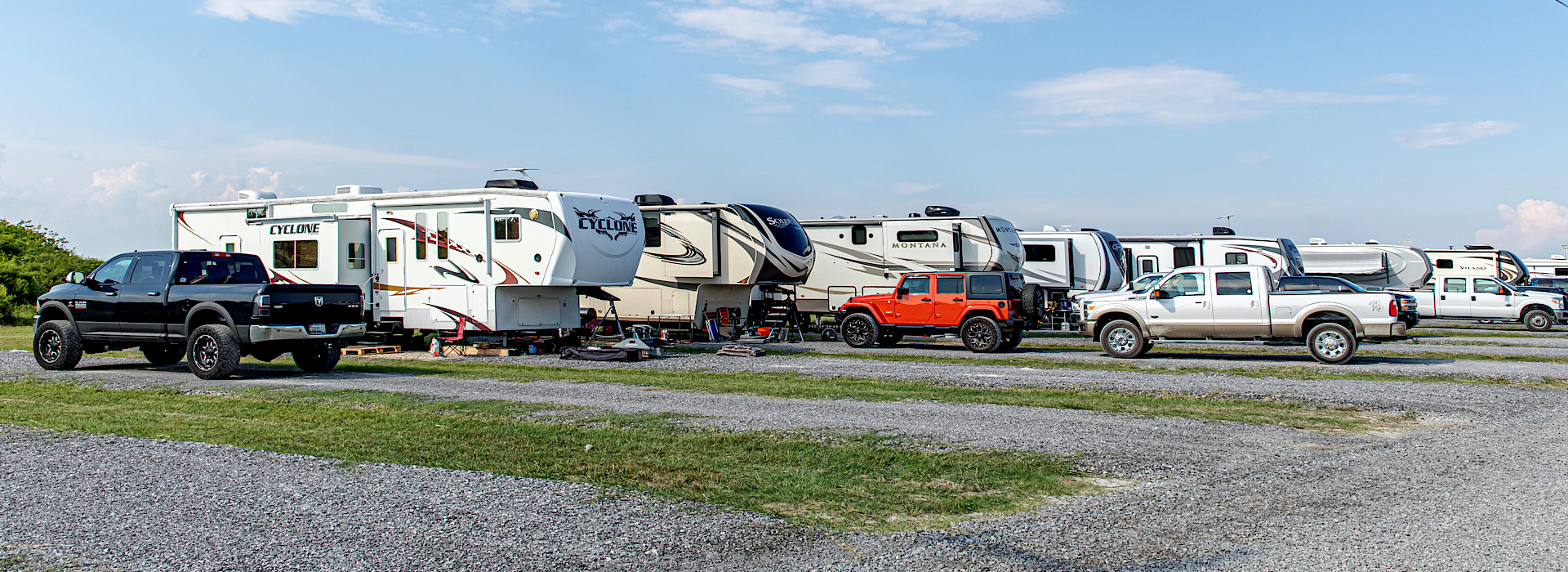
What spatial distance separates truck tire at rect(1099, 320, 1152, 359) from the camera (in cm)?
1880

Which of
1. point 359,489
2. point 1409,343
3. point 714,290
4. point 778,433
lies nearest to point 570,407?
point 778,433

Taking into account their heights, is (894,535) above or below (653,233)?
below

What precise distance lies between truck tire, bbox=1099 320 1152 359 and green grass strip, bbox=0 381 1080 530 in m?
11.1

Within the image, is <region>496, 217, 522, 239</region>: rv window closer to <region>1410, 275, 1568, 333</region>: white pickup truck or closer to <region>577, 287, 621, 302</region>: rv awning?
<region>577, 287, 621, 302</region>: rv awning

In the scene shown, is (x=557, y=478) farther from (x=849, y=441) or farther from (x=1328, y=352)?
(x=1328, y=352)

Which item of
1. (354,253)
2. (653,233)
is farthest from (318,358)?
(653,233)

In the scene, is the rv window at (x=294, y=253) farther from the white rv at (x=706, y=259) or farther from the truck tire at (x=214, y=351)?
the white rv at (x=706, y=259)

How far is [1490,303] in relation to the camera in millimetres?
29188

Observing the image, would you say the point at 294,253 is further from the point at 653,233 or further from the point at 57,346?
the point at 653,233

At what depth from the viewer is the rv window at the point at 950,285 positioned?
68.9 feet

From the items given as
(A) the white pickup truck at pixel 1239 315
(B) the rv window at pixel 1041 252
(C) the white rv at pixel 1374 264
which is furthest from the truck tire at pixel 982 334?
(C) the white rv at pixel 1374 264

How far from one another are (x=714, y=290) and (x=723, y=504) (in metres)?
16.4

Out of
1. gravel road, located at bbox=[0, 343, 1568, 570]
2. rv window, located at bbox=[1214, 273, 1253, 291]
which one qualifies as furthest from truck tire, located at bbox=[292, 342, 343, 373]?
rv window, located at bbox=[1214, 273, 1253, 291]

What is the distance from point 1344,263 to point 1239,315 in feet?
64.9
